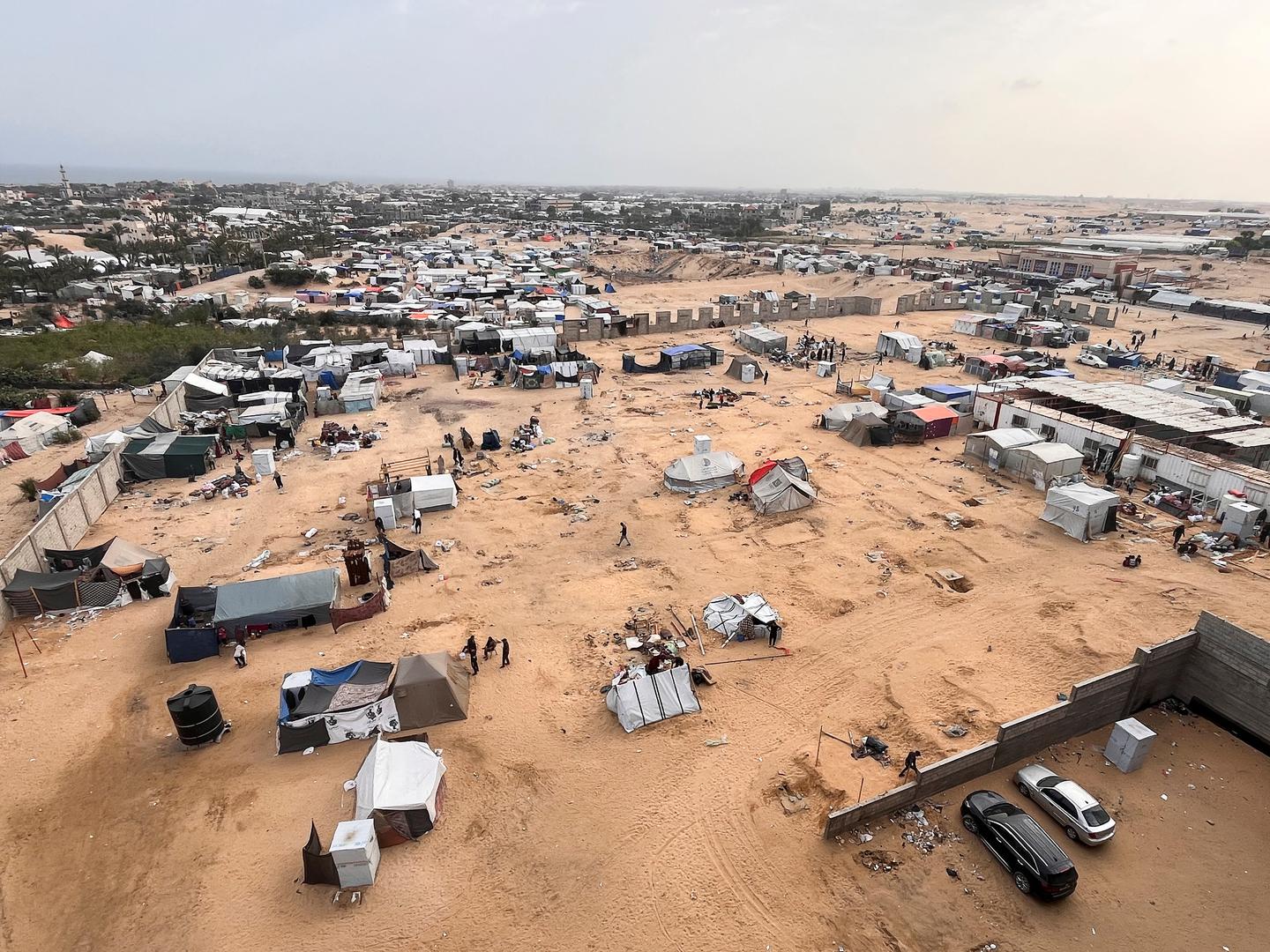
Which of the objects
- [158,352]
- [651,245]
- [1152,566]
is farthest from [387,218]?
[1152,566]

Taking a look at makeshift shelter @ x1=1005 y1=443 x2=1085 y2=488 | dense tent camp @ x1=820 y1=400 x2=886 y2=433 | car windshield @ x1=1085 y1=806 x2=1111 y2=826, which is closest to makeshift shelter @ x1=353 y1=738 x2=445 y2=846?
car windshield @ x1=1085 y1=806 x2=1111 y2=826

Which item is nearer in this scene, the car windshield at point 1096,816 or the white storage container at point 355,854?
the white storage container at point 355,854

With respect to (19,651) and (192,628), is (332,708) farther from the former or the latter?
(19,651)

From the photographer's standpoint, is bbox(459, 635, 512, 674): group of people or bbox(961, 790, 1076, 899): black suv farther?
bbox(459, 635, 512, 674): group of people

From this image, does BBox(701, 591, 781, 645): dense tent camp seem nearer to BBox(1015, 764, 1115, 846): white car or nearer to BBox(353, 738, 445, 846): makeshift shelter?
BBox(1015, 764, 1115, 846): white car

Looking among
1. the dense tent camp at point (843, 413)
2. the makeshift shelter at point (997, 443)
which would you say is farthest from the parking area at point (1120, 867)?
the dense tent camp at point (843, 413)

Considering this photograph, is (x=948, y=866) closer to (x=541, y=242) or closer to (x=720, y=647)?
(x=720, y=647)

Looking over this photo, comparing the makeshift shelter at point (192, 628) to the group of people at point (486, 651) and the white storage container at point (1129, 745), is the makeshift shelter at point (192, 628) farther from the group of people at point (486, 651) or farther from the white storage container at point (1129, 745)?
the white storage container at point (1129, 745)
